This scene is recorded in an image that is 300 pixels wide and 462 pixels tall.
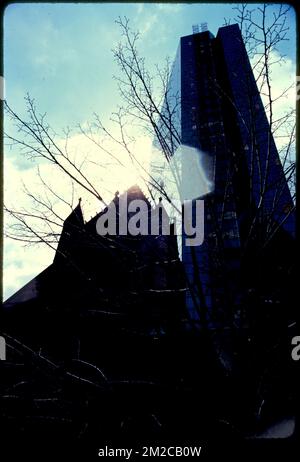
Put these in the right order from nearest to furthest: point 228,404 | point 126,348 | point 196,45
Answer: point 228,404, point 126,348, point 196,45

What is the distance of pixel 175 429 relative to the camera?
3.56 m

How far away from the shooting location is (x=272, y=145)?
4648mm

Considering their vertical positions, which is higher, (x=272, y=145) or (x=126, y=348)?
(x=272, y=145)

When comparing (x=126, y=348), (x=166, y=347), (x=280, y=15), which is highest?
(x=280, y=15)

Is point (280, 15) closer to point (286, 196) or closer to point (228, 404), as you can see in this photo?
point (286, 196)

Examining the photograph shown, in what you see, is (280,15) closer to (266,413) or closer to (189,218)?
(189,218)

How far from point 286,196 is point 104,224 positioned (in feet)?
9.46

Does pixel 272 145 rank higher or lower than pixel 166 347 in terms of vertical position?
higher

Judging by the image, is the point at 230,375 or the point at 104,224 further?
the point at 104,224

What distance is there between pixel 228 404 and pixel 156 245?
2389 millimetres

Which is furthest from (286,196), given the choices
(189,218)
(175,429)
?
(175,429)

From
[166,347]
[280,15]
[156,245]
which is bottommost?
[166,347]

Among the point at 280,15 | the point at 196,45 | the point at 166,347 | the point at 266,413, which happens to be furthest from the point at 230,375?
the point at 196,45
